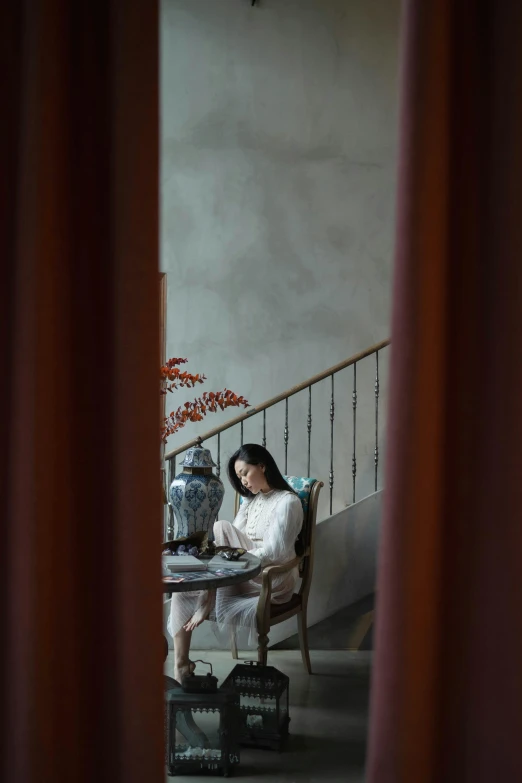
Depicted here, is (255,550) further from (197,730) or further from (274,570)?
(197,730)

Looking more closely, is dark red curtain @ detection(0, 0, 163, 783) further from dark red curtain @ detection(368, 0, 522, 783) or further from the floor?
the floor

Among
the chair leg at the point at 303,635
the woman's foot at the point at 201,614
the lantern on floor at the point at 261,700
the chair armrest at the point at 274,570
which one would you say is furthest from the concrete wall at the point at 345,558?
the lantern on floor at the point at 261,700

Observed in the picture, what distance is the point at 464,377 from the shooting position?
124 cm

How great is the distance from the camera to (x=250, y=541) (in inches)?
151

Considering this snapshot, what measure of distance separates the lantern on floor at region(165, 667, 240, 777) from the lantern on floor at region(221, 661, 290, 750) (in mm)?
154

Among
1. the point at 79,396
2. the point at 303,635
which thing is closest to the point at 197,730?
the point at 303,635

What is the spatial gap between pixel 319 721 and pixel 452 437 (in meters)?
2.56

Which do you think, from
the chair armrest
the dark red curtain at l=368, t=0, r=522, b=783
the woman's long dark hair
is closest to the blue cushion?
the woman's long dark hair

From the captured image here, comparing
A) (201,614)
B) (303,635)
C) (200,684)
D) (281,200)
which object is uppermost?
(281,200)

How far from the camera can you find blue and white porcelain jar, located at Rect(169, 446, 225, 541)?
2953 millimetres

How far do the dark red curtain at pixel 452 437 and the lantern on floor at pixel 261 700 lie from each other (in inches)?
74.6

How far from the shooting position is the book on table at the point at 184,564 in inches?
108

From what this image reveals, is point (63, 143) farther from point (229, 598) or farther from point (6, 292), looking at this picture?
point (229, 598)

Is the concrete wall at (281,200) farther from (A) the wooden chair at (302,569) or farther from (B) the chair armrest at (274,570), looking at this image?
(B) the chair armrest at (274,570)
